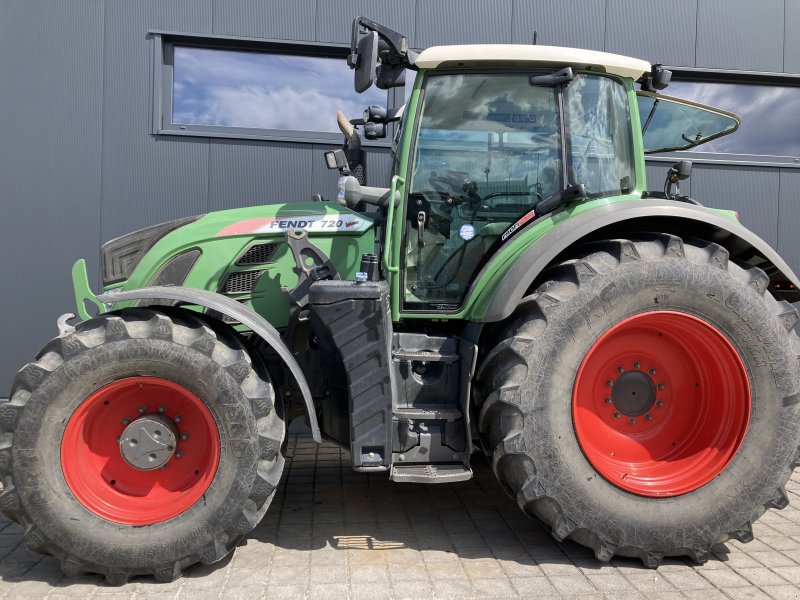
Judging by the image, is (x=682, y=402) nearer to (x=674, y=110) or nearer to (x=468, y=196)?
(x=468, y=196)

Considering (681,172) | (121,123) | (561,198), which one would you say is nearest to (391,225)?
(561,198)

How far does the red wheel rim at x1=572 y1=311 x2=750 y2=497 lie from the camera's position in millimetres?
2977

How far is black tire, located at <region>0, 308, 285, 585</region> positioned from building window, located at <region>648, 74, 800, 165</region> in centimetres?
496

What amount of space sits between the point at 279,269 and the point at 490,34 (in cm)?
336

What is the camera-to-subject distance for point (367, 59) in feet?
9.25

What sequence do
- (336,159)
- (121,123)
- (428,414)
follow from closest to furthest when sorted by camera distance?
(428,414) → (336,159) → (121,123)

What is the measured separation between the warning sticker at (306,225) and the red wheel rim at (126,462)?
→ 3.22 ft

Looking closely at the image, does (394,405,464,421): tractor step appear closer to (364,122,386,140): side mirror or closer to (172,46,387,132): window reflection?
(364,122,386,140): side mirror

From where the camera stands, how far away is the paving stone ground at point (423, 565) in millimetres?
2678

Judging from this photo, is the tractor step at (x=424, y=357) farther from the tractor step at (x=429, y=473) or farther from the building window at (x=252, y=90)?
the building window at (x=252, y=90)

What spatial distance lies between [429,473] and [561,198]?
1512 mm

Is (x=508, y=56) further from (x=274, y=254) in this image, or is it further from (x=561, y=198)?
(x=274, y=254)

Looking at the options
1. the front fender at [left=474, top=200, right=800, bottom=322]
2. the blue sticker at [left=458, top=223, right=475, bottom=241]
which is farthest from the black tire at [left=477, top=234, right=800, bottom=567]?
the blue sticker at [left=458, top=223, right=475, bottom=241]

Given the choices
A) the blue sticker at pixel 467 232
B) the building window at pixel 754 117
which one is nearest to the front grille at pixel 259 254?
the blue sticker at pixel 467 232
